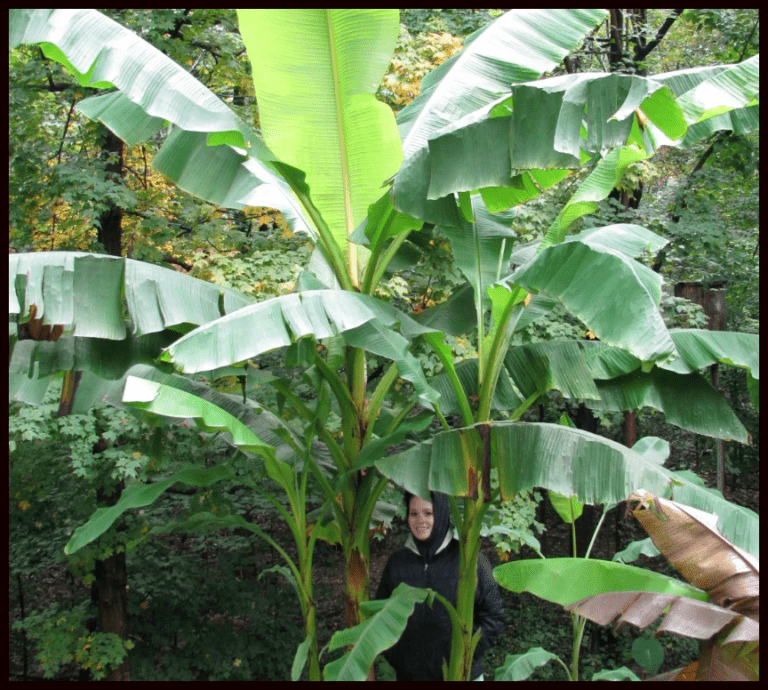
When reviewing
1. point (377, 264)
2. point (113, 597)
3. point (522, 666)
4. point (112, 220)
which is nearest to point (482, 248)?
point (377, 264)

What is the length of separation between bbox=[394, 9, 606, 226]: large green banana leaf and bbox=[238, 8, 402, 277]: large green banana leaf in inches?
9.7

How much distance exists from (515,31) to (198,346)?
2.40 metres

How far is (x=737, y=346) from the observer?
321cm

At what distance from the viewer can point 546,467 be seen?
2.94m

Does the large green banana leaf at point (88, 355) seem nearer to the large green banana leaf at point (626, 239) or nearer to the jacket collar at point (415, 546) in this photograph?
the jacket collar at point (415, 546)

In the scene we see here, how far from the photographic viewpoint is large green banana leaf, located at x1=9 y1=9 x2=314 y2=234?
300 cm

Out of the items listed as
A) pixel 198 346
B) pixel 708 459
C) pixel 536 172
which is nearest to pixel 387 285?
pixel 536 172

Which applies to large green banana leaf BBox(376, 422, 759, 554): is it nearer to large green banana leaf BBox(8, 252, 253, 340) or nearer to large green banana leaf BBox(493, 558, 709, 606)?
large green banana leaf BBox(493, 558, 709, 606)

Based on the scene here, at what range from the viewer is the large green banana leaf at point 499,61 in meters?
3.38

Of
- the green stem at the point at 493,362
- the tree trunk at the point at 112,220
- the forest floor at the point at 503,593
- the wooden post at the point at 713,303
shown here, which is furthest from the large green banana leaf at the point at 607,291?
the forest floor at the point at 503,593

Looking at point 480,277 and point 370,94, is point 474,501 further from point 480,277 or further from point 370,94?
point 370,94

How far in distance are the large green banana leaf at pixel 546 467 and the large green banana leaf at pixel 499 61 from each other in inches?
55.7

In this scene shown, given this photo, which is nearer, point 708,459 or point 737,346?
point 737,346

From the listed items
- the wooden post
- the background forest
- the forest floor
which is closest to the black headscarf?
the background forest
